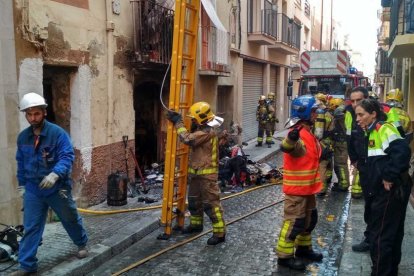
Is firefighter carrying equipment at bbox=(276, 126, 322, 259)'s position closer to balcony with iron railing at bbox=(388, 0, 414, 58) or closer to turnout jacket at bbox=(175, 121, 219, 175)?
turnout jacket at bbox=(175, 121, 219, 175)

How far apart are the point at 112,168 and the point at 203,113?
281cm

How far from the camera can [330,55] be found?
15.5 metres

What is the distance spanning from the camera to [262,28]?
1546 centimetres

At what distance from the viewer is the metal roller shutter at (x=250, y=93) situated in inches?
623

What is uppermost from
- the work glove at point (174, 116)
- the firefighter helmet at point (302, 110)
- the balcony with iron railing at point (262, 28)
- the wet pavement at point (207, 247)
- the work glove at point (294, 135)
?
the balcony with iron railing at point (262, 28)

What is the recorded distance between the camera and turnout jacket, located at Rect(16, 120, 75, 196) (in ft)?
14.1

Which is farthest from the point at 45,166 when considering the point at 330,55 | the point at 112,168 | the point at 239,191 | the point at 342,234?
the point at 330,55

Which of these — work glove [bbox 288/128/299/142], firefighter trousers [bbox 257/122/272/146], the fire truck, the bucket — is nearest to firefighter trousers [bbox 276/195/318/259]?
work glove [bbox 288/128/299/142]

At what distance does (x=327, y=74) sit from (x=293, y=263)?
1206 cm

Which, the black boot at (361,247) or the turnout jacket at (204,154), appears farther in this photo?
the turnout jacket at (204,154)

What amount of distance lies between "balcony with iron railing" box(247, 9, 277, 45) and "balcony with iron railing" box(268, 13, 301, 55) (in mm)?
864

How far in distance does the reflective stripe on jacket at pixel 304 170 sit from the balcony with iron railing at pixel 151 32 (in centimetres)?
409

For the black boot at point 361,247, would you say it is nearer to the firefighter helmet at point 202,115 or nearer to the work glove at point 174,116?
the firefighter helmet at point 202,115

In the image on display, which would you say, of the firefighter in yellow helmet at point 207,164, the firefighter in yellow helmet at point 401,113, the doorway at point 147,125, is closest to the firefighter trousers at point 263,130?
the doorway at point 147,125
